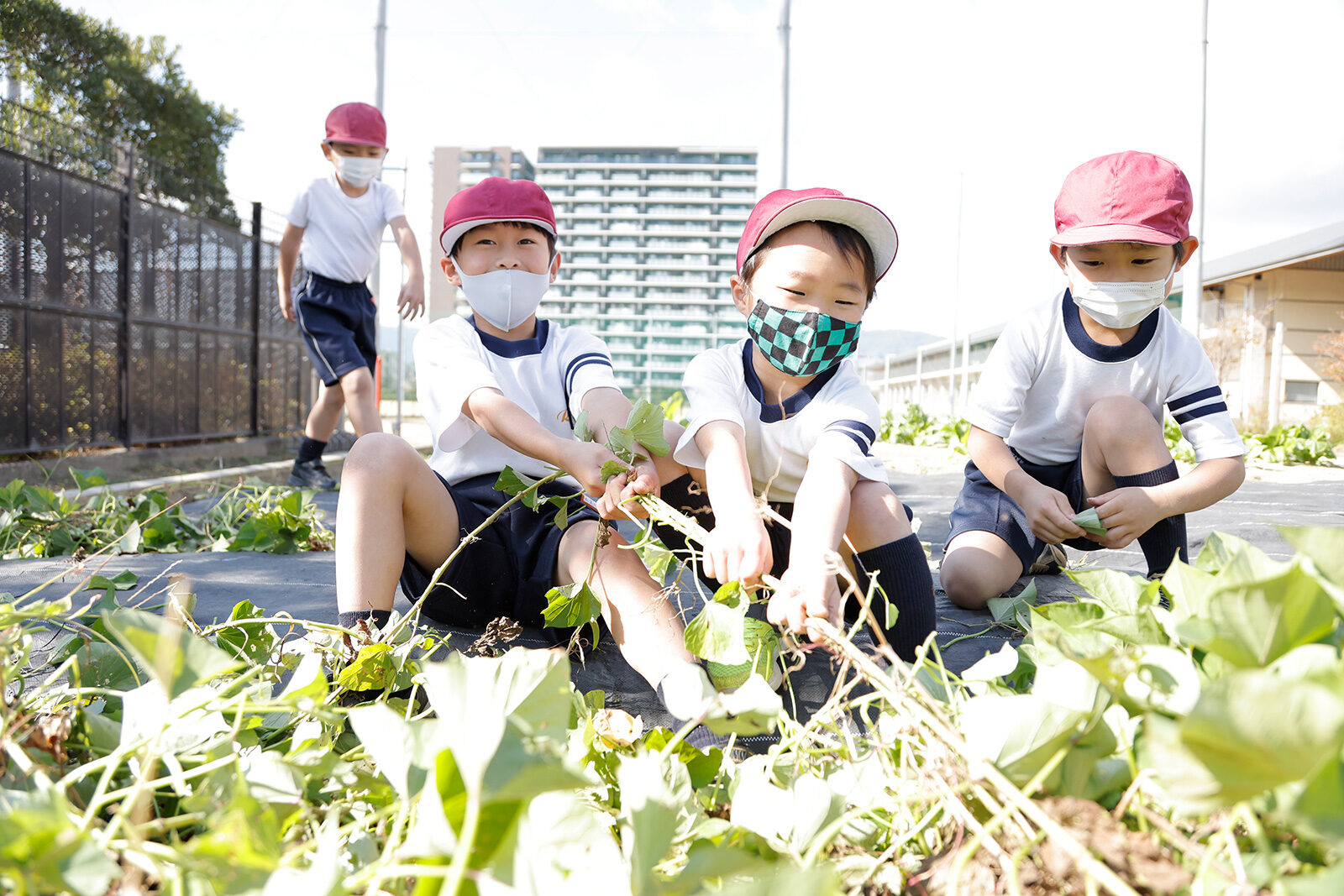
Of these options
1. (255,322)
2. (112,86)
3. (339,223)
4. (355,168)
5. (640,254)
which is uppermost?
(112,86)

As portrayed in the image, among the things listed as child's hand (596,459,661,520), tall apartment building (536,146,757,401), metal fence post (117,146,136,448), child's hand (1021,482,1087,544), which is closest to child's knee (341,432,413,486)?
child's hand (596,459,661,520)

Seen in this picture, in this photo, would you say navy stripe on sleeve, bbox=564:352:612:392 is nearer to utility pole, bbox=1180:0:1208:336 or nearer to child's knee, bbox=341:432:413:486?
child's knee, bbox=341:432:413:486

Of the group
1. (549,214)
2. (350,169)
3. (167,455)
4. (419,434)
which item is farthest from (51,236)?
(419,434)

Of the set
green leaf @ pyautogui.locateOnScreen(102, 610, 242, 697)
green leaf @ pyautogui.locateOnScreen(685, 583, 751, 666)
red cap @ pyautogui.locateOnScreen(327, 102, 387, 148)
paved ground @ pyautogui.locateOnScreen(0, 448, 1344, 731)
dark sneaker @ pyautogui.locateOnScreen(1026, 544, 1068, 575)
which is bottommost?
paved ground @ pyautogui.locateOnScreen(0, 448, 1344, 731)

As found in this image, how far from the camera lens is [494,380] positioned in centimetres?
189

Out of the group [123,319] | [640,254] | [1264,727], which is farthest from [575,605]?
[640,254]

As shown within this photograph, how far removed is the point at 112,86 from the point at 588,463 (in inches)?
732

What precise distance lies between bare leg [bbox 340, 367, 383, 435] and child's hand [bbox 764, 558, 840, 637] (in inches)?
132

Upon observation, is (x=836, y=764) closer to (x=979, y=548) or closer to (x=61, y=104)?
(x=979, y=548)

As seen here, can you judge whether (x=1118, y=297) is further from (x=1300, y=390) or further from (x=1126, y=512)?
(x=1300, y=390)

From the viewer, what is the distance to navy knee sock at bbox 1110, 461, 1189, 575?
206 centimetres

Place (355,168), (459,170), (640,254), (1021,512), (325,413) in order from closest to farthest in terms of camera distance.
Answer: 1. (1021,512)
2. (355,168)
3. (325,413)
4. (640,254)
5. (459,170)

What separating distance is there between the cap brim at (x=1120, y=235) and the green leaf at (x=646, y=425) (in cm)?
122

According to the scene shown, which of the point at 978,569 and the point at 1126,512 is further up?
the point at 1126,512
